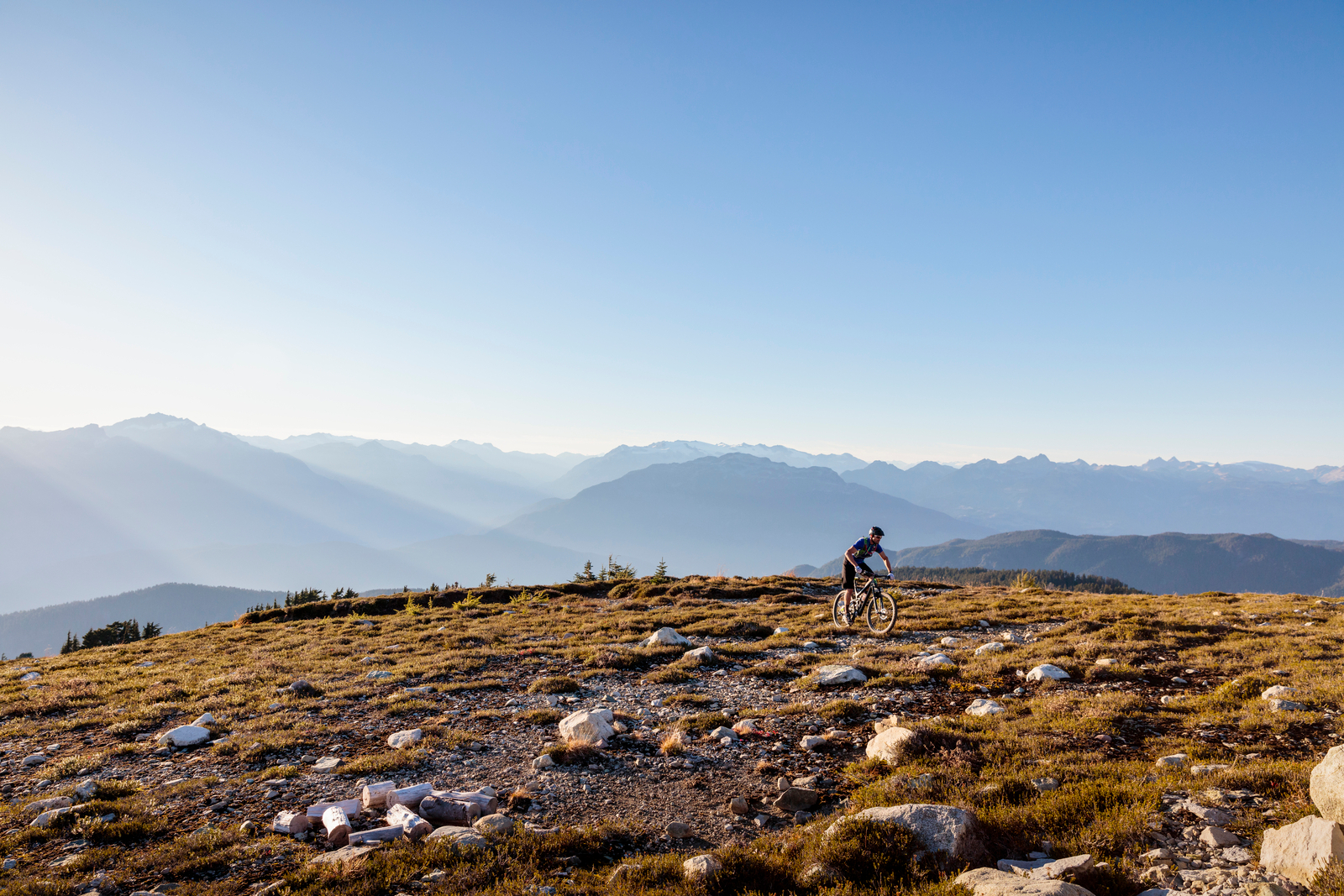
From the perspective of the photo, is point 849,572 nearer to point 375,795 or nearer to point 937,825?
point 937,825

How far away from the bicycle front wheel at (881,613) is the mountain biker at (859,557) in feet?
2.94

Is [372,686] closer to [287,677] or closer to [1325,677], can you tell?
[287,677]

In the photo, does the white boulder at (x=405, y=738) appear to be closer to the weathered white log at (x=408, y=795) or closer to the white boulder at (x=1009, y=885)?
the weathered white log at (x=408, y=795)

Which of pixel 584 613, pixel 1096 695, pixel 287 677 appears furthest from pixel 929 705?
pixel 584 613

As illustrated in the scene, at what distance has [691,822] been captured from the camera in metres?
8.23

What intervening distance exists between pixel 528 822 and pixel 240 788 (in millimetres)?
5120

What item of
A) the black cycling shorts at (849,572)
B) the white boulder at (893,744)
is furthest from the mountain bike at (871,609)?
the white boulder at (893,744)

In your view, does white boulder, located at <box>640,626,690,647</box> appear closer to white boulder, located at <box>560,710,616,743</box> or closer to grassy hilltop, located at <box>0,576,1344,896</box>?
grassy hilltop, located at <box>0,576,1344,896</box>

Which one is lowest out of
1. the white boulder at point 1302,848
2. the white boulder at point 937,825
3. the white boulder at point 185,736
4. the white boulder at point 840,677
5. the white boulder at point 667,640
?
the white boulder at point 667,640

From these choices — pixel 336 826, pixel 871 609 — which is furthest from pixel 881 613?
pixel 336 826

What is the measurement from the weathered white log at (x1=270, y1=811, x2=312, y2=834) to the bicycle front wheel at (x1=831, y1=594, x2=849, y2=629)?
18342mm

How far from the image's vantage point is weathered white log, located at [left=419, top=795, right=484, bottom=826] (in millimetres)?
8070

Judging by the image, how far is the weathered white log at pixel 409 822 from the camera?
7.46m

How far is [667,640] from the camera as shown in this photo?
64.8 feet
